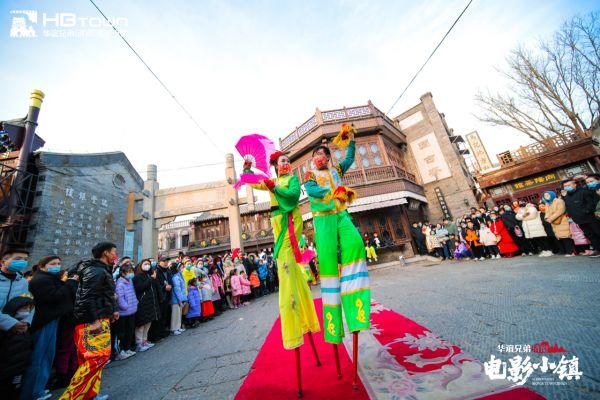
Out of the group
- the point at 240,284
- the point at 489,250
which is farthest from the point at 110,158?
the point at 489,250

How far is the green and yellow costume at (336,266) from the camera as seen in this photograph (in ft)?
5.58

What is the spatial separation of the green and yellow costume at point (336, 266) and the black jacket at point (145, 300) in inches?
175

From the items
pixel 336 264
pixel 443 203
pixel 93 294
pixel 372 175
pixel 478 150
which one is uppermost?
pixel 478 150

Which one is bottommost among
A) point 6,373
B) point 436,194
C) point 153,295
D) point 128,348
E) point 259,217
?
point 128,348

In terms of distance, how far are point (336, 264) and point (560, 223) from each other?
24.4ft

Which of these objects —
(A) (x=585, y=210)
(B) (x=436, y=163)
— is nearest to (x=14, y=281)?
(A) (x=585, y=210)

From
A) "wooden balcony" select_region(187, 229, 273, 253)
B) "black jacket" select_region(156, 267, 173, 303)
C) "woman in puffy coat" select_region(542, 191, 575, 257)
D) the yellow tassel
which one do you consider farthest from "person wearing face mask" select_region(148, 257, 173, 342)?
"wooden balcony" select_region(187, 229, 273, 253)

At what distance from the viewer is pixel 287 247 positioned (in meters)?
2.09

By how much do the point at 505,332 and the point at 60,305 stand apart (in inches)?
205

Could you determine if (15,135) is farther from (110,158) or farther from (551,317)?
(551,317)

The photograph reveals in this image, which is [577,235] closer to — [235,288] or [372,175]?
[372,175]

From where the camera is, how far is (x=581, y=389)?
4.04ft

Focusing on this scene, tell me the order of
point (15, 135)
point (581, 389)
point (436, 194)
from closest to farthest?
1. point (581, 389)
2. point (15, 135)
3. point (436, 194)

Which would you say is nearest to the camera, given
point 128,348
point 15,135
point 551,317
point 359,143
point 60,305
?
point 551,317
